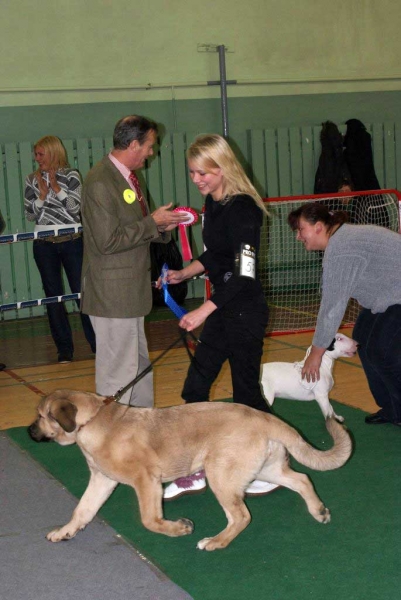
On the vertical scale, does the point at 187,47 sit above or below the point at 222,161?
above

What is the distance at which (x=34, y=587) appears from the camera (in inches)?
130

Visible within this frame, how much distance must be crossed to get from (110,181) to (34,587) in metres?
2.10

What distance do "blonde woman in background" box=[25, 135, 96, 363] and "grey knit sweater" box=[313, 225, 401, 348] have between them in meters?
3.79

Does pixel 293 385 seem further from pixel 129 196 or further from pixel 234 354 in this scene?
pixel 129 196

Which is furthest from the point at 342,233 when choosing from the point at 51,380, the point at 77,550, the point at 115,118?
the point at 115,118

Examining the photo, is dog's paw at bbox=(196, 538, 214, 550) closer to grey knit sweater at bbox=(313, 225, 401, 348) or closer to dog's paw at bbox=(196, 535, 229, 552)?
dog's paw at bbox=(196, 535, 229, 552)

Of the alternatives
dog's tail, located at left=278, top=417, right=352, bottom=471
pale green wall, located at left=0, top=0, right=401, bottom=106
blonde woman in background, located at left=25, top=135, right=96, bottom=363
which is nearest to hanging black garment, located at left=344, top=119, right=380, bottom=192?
pale green wall, located at left=0, top=0, right=401, bottom=106

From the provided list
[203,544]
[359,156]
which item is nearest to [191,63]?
[359,156]

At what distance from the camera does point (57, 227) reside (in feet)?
25.9

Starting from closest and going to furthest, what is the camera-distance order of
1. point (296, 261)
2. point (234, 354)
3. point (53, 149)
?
point (234, 354)
point (53, 149)
point (296, 261)

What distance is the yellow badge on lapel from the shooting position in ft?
14.3

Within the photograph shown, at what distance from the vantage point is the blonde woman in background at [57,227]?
780 cm

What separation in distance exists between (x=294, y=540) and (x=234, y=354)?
0.99m

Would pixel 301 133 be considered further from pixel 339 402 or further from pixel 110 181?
pixel 110 181
